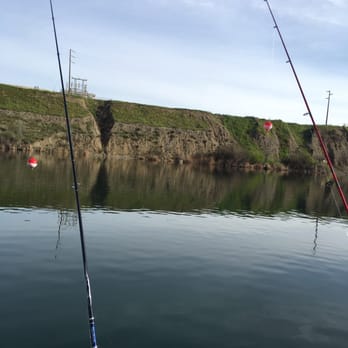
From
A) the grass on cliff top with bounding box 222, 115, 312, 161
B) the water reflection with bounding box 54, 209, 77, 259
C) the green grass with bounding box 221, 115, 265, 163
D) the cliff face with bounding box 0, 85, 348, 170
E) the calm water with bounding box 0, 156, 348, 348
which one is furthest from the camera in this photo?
the grass on cliff top with bounding box 222, 115, 312, 161

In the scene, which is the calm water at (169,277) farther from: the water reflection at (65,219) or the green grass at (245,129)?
the green grass at (245,129)

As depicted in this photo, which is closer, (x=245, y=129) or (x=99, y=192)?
(x=99, y=192)

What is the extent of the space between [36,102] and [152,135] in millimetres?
33447

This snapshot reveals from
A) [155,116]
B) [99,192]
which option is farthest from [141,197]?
[155,116]

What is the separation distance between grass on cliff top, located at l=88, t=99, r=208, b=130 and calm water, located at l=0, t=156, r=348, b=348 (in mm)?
87141

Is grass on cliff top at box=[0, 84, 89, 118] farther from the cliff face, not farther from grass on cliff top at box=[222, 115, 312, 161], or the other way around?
grass on cliff top at box=[222, 115, 312, 161]

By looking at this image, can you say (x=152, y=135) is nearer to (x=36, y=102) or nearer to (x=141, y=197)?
(x=36, y=102)

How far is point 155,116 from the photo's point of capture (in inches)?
4739

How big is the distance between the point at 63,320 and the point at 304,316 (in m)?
7.25

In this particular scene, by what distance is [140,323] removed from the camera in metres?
10.5

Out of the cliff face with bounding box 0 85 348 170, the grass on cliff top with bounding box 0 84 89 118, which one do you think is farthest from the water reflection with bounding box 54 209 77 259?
the grass on cliff top with bounding box 0 84 89 118

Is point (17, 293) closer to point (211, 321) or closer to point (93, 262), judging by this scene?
point (93, 262)

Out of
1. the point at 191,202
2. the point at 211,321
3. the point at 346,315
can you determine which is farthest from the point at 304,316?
the point at 191,202

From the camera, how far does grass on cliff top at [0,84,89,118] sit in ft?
329
